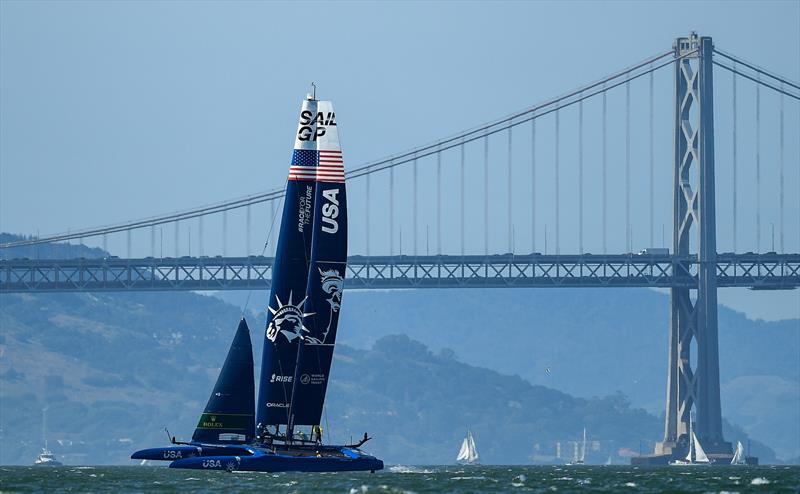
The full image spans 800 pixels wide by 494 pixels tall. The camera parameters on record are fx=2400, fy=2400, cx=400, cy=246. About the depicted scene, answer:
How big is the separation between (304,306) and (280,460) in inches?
189

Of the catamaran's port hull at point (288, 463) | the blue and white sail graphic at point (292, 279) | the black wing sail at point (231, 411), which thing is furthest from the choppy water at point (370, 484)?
the blue and white sail graphic at point (292, 279)

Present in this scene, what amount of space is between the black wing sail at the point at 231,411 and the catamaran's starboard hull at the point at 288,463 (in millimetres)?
2741

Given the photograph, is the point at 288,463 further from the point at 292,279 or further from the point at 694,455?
the point at 694,455

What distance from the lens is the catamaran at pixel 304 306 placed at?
70500 mm

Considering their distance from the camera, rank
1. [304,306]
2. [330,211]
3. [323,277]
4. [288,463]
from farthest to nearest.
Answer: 1. [304,306]
2. [323,277]
3. [330,211]
4. [288,463]

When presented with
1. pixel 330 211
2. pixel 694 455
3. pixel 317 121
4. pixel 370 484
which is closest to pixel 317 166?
pixel 317 121

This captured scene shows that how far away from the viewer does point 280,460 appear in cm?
6938

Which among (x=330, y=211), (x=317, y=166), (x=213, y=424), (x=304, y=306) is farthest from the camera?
(x=213, y=424)

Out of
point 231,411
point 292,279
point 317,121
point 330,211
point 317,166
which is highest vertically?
point 317,121

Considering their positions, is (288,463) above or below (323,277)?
below

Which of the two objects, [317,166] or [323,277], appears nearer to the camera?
[323,277]

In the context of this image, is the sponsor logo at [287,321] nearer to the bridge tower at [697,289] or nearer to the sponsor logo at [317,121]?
the sponsor logo at [317,121]

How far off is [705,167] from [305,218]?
5388cm

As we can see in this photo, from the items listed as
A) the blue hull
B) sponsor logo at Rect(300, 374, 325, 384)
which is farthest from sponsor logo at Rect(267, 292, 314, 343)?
the blue hull
